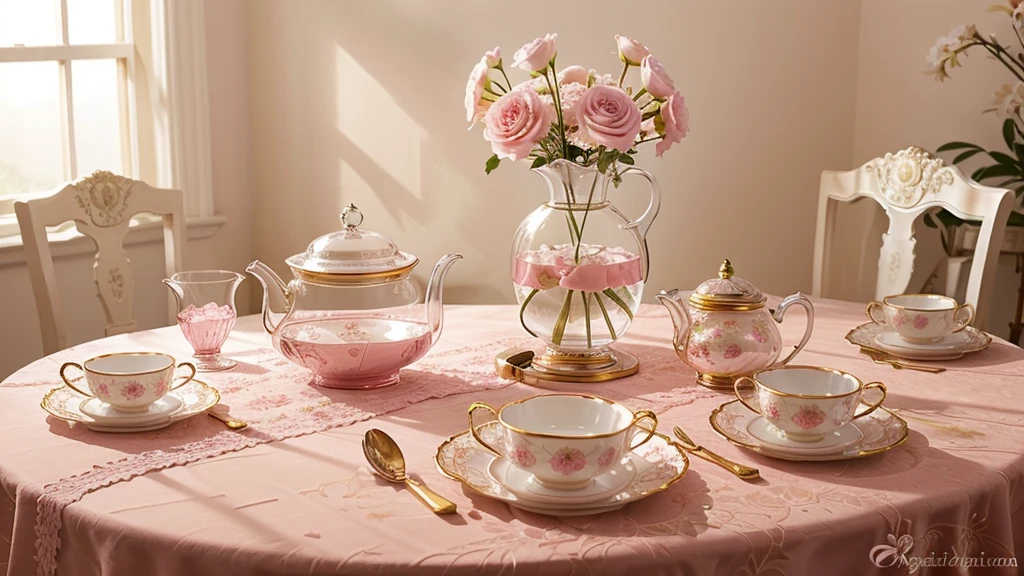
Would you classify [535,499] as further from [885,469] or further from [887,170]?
[887,170]

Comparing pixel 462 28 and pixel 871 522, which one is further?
pixel 462 28

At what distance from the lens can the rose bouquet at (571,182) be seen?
156 centimetres

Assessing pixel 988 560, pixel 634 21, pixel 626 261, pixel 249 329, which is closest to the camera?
pixel 988 560

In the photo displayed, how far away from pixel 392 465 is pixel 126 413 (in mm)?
420

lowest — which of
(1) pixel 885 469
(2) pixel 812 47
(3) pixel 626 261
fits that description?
(1) pixel 885 469

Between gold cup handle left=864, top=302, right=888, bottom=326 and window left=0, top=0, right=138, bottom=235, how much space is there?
7.06ft

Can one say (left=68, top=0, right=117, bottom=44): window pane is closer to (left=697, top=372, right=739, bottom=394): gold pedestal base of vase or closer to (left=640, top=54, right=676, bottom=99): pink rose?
(left=640, top=54, right=676, bottom=99): pink rose

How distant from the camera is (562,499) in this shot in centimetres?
109

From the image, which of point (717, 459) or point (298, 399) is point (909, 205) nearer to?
point (717, 459)

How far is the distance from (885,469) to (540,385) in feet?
1.88

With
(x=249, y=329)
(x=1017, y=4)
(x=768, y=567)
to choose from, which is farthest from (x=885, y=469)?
(x=1017, y=4)

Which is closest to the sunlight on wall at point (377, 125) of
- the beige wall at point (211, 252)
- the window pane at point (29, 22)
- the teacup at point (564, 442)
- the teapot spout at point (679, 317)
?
the beige wall at point (211, 252)

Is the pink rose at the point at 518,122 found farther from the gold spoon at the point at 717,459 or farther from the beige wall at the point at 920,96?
the beige wall at the point at 920,96

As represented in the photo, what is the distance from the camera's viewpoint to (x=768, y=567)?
3.43 feet
